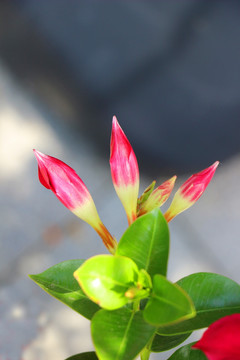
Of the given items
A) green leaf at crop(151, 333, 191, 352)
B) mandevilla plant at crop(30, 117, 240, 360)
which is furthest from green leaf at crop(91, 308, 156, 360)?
green leaf at crop(151, 333, 191, 352)

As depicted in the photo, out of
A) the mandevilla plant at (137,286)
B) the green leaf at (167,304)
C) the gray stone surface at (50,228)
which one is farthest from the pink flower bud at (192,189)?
the gray stone surface at (50,228)

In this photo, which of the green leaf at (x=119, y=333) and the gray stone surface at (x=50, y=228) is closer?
the green leaf at (x=119, y=333)

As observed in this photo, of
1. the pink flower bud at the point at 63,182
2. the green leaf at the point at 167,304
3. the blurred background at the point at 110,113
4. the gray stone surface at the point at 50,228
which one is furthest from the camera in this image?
the blurred background at the point at 110,113

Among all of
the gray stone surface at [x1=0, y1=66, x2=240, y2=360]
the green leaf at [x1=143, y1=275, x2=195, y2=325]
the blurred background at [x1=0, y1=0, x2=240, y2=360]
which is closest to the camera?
the green leaf at [x1=143, y1=275, x2=195, y2=325]

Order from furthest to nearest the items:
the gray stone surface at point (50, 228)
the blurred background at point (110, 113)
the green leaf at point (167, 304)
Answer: the blurred background at point (110, 113)
the gray stone surface at point (50, 228)
the green leaf at point (167, 304)

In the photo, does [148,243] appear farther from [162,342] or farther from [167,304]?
[162,342]

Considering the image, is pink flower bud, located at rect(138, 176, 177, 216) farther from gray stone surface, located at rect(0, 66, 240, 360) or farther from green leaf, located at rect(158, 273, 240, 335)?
gray stone surface, located at rect(0, 66, 240, 360)

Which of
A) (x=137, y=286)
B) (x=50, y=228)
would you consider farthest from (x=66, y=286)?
(x=50, y=228)

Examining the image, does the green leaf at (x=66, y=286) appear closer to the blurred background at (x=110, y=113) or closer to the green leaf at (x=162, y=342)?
the green leaf at (x=162, y=342)
